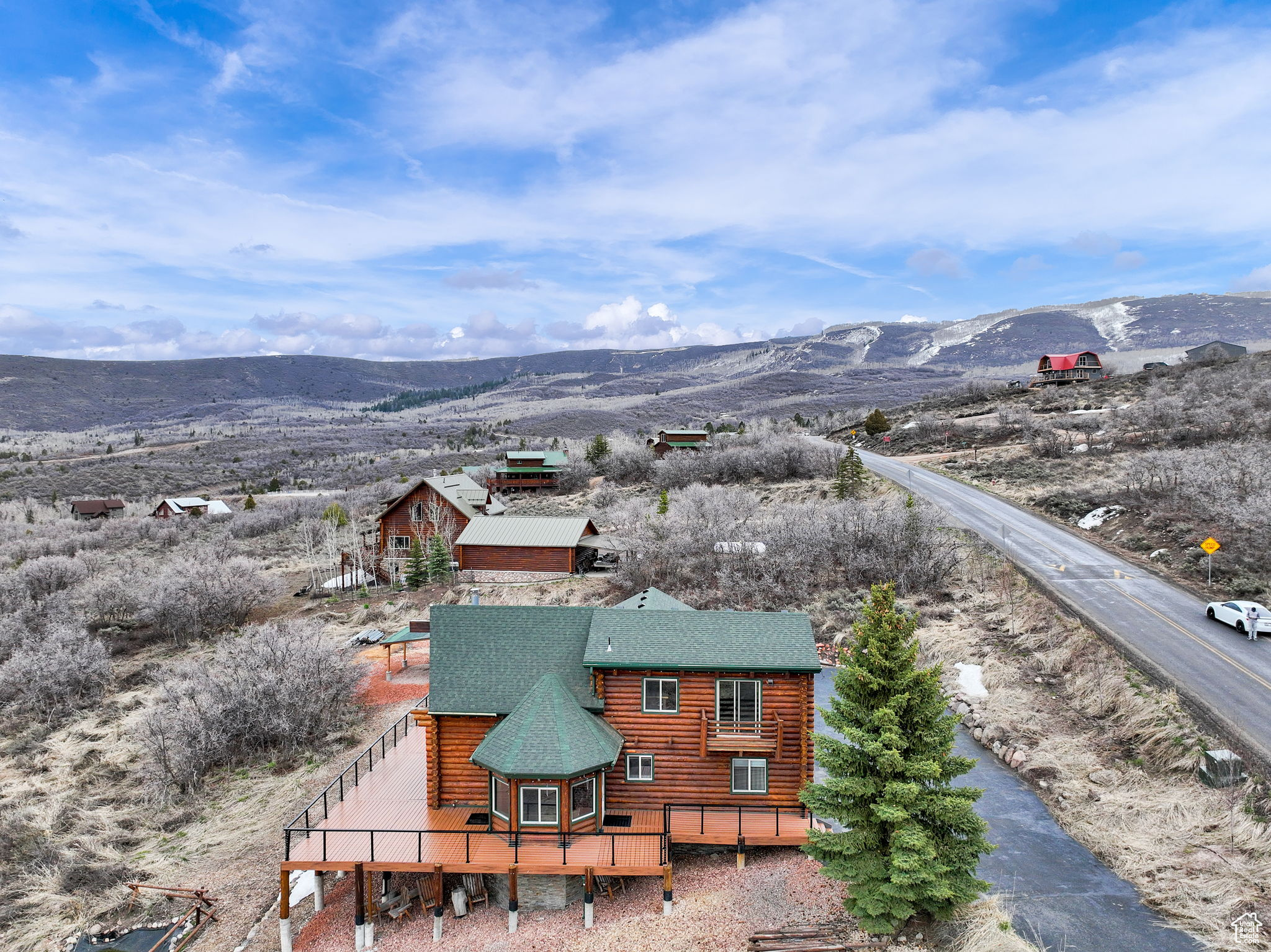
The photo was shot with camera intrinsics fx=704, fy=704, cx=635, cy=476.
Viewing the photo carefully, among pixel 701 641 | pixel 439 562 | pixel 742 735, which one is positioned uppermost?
pixel 701 641

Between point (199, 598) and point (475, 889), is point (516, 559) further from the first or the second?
point (475, 889)

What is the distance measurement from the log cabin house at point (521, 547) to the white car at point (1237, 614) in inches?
1211

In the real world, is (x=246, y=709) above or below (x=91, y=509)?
below

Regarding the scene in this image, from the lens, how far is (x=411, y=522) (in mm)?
49219

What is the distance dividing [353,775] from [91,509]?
72.5m

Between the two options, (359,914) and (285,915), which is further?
(359,914)

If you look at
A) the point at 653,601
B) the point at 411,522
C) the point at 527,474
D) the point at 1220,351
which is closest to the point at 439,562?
the point at 411,522

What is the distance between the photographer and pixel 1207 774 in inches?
678

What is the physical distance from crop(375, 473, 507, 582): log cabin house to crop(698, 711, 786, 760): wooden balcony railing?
1261 inches

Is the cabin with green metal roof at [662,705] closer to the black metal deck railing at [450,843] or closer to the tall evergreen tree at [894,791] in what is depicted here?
the black metal deck railing at [450,843]

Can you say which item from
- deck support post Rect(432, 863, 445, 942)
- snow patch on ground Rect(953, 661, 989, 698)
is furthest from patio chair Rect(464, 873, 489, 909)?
snow patch on ground Rect(953, 661, 989, 698)

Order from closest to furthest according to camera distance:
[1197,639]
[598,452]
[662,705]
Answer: [662,705]
[1197,639]
[598,452]

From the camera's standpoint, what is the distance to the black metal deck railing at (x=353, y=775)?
17.0 m

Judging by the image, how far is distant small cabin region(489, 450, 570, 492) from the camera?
2854 inches
